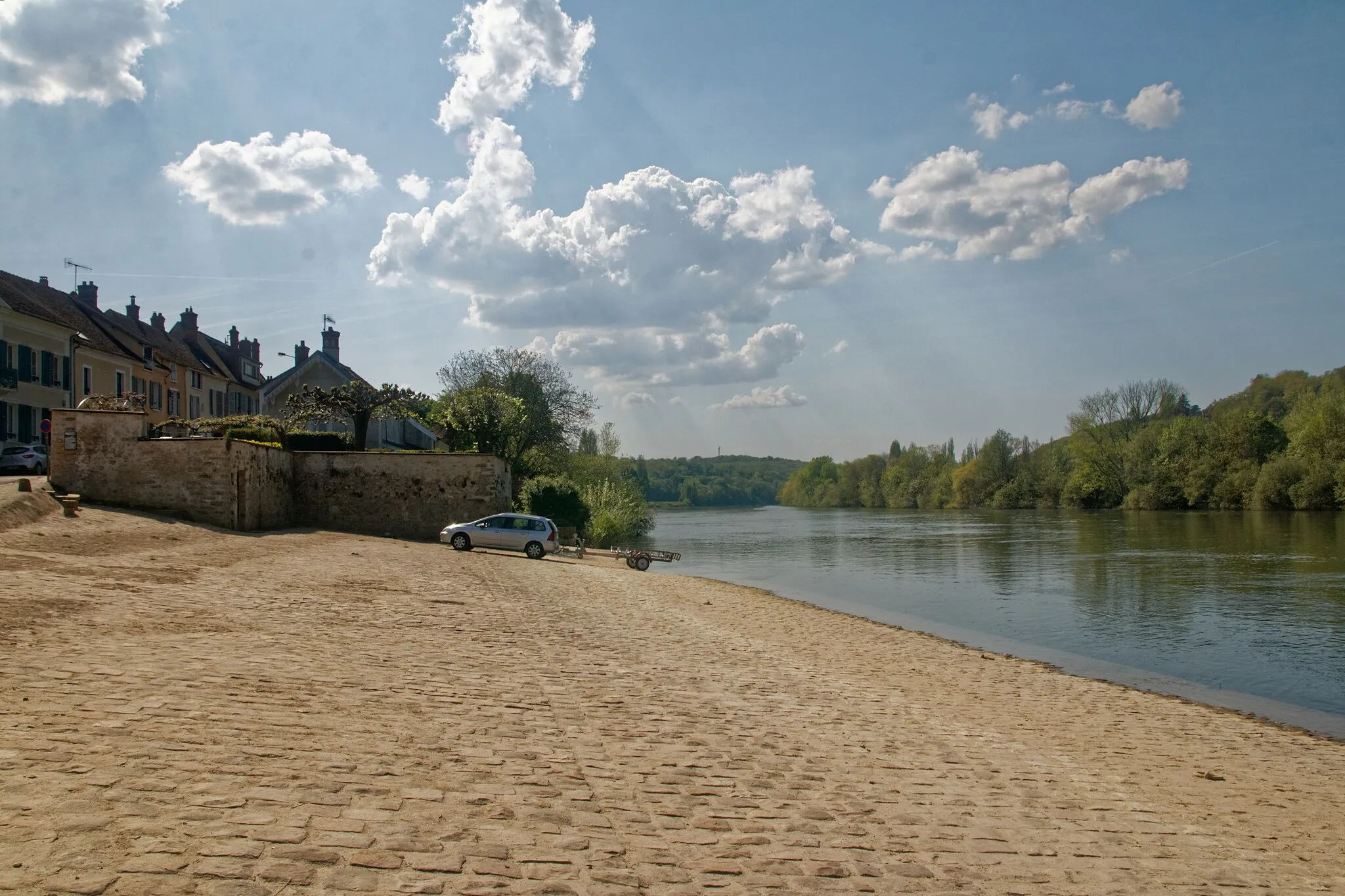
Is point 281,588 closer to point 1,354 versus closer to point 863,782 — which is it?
point 863,782

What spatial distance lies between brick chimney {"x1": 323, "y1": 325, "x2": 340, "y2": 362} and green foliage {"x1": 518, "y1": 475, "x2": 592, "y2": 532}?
20.7 m

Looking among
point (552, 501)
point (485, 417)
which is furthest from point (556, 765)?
point (485, 417)

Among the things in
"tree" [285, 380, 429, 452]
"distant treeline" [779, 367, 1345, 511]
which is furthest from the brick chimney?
"distant treeline" [779, 367, 1345, 511]

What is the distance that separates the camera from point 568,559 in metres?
34.0

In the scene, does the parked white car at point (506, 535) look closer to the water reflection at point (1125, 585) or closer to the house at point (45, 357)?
the water reflection at point (1125, 585)

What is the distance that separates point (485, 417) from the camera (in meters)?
53.5

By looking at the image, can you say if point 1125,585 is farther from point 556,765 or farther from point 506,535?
point 556,765

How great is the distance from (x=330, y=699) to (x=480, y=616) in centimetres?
715

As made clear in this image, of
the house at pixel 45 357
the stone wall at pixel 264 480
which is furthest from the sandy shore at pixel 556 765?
the house at pixel 45 357

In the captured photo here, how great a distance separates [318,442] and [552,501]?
44.2 ft

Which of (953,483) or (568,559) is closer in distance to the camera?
(568,559)

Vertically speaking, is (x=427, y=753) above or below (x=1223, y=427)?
below

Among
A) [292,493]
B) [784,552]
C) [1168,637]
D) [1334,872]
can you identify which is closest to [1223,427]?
[784,552]

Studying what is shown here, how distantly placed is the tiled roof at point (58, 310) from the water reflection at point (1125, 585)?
100ft
